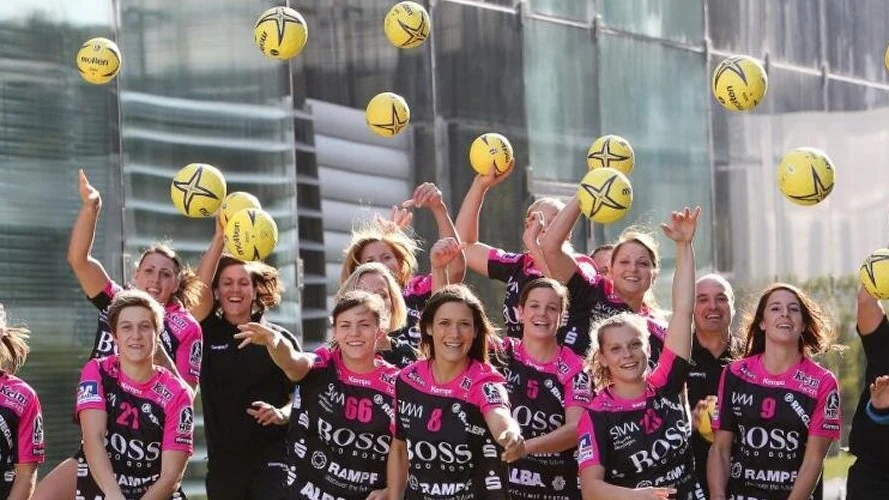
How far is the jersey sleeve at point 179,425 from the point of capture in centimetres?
810

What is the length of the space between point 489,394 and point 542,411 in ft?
2.33

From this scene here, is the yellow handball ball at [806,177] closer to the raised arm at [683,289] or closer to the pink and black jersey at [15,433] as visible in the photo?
the raised arm at [683,289]

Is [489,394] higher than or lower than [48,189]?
lower

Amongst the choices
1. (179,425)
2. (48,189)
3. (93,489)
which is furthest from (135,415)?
(48,189)

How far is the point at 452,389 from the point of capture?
8.16 meters

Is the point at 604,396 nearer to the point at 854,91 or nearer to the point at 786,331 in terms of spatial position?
the point at 786,331

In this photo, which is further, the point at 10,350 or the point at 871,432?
the point at 871,432

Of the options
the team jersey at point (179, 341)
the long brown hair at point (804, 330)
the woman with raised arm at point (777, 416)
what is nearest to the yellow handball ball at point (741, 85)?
the long brown hair at point (804, 330)

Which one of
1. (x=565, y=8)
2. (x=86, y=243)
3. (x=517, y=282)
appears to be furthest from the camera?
(x=565, y=8)

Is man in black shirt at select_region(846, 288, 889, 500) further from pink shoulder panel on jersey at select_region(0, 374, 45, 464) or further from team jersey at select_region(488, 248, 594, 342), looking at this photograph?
pink shoulder panel on jersey at select_region(0, 374, 45, 464)

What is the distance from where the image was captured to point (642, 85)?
55.2 ft

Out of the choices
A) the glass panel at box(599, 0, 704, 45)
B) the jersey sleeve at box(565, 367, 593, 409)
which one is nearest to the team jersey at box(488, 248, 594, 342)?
the jersey sleeve at box(565, 367, 593, 409)

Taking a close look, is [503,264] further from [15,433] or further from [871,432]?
[15,433]

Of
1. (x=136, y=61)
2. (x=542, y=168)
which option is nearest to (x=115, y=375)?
(x=136, y=61)
